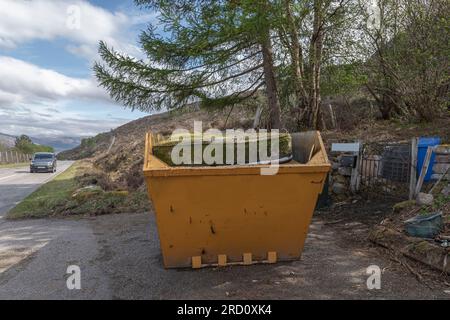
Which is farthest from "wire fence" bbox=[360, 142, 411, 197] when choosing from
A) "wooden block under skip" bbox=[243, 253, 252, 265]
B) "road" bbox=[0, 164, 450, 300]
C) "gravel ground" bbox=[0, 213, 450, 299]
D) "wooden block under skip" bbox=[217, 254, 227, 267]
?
"wooden block under skip" bbox=[217, 254, 227, 267]

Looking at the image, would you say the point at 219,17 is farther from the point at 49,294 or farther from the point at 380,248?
the point at 49,294

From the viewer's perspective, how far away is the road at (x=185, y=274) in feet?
13.0

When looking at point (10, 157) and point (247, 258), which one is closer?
point (247, 258)

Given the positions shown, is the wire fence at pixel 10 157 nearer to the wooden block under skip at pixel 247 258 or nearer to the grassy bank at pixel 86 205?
the grassy bank at pixel 86 205

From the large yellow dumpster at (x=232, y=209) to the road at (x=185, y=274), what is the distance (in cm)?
20

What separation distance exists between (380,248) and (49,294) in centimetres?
439

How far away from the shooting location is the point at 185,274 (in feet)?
14.6

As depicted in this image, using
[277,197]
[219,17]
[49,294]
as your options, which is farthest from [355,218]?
[219,17]

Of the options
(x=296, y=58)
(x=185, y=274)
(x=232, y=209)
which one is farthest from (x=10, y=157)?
(x=232, y=209)

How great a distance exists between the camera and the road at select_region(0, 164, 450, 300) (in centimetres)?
397

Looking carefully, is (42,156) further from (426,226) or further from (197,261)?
(426,226)

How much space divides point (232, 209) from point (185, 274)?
3.21 feet

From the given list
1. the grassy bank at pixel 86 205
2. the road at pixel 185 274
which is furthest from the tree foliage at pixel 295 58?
the road at pixel 185 274

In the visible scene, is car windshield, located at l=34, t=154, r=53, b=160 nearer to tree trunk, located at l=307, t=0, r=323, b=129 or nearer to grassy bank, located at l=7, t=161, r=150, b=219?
grassy bank, located at l=7, t=161, r=150, b=219
